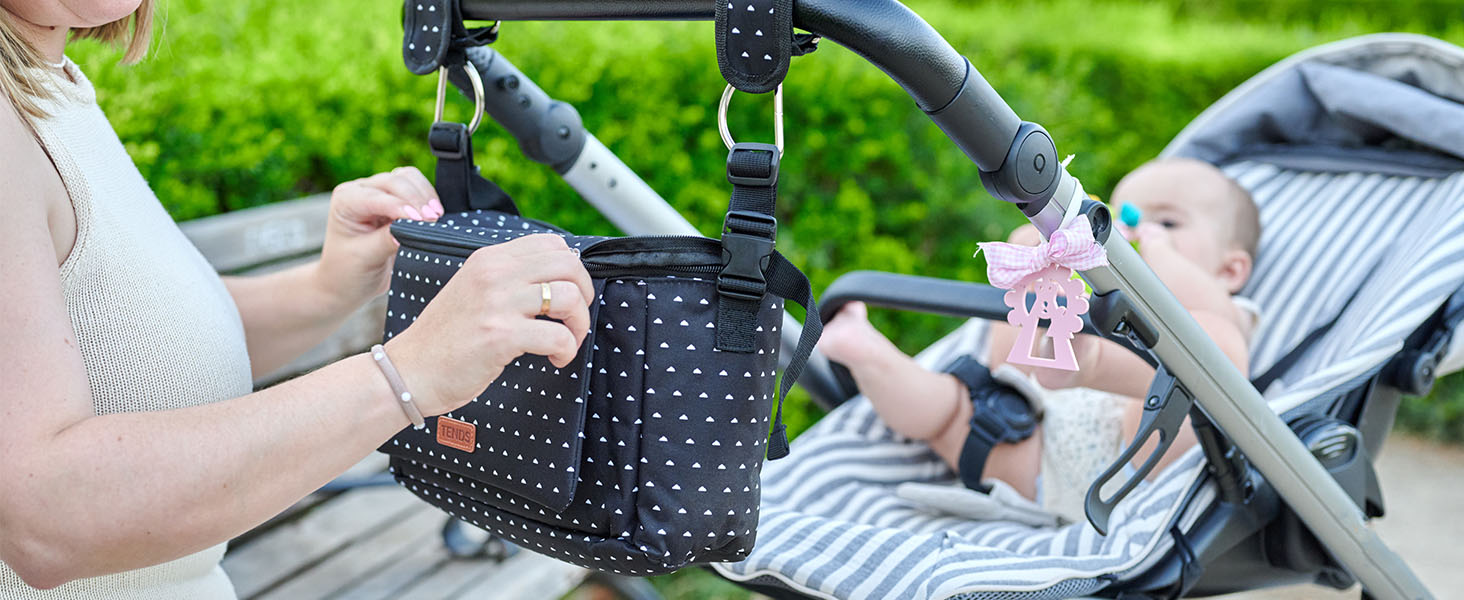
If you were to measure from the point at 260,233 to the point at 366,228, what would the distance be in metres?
0.75

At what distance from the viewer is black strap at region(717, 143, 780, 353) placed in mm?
989

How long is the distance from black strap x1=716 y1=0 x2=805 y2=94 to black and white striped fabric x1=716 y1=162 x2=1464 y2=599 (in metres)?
0.64

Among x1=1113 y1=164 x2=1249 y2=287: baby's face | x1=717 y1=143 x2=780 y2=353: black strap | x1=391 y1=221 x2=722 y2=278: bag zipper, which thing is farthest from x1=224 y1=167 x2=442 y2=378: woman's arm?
x1=1113 y1=164 x2=1249 y2=287: baby's face

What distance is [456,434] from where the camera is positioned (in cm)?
117

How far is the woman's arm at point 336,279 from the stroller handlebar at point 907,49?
13.1 inches

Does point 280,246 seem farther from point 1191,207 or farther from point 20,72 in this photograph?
point 1191,207

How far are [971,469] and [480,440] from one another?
100cm

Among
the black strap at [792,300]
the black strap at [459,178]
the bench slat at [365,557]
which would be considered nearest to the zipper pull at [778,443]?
the black strap at [792,300]

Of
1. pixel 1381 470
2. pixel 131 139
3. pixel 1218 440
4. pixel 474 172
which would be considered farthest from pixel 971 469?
pixel 1381 470

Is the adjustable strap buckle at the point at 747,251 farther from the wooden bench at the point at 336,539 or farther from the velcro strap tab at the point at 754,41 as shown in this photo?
the wooden bench at the point at 336,539

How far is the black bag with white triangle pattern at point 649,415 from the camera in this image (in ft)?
3.36

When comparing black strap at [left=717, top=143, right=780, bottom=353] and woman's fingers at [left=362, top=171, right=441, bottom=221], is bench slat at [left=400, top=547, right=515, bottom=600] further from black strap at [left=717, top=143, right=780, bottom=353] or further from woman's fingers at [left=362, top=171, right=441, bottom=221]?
black strap at [left=717, top=143, right=780, bottom=353]

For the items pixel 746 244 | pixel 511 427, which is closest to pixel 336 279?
pixel 511 427

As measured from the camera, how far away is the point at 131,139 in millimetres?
2008
